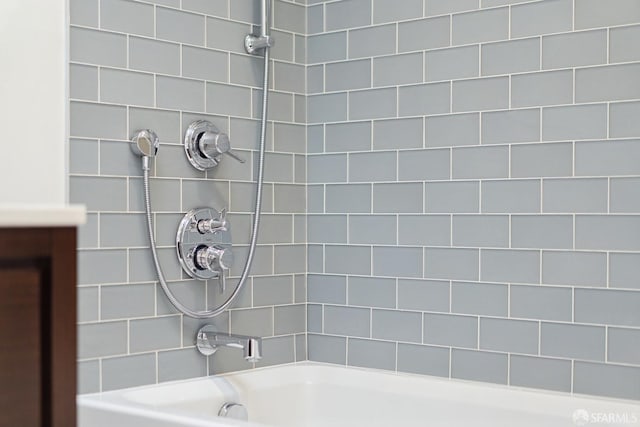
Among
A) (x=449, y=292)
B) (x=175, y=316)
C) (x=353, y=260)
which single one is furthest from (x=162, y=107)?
(x=449, y=292)

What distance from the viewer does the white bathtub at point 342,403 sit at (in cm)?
233

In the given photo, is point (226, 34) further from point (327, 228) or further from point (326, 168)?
point (327, 228)

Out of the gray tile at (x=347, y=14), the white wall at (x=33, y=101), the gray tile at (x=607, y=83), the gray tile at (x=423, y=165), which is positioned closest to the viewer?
the white wall at (x=33, y=101)

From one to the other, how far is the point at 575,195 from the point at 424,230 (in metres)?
0.48

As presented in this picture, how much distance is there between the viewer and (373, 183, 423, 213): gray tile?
2779 millimetres

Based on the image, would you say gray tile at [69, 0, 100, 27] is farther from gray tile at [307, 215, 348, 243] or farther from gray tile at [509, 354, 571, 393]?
gray tile at [509, 354, 571, 393]

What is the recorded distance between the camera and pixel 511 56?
259cm

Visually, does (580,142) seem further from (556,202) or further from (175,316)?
(175,316)

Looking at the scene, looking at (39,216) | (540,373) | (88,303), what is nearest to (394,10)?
(540,373)

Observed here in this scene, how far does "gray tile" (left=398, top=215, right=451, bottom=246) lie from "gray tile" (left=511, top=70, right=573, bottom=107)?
0.41 m

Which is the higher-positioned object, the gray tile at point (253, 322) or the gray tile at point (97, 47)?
the gray tile at point (97, 47)

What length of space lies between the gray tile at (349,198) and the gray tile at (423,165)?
143 millimetres

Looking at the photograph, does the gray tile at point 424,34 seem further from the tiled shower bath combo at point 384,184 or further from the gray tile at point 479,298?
the gray tile at point 479,298

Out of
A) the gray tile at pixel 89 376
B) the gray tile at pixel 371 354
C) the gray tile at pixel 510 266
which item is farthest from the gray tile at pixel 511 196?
the gray tile at pixel 89 376
